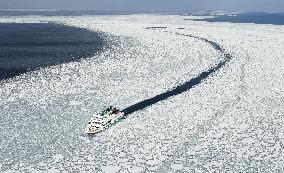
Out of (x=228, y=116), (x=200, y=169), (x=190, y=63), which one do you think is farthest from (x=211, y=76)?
(x=200, y=169)

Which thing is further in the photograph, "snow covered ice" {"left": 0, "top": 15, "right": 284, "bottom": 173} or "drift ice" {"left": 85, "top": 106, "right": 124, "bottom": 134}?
"drift ice" {"left": 85, "top": 106, "right": 124, "bottom": 134}

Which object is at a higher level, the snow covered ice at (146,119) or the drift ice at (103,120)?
the drift ice at (103,120)

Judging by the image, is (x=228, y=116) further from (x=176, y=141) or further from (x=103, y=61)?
(x=103, y=61)

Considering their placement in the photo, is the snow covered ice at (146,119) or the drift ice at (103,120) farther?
the drift ice at (103,120)

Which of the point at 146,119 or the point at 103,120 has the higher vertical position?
the point at 103,120

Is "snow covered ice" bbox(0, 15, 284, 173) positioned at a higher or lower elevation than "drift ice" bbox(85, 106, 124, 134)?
lower
